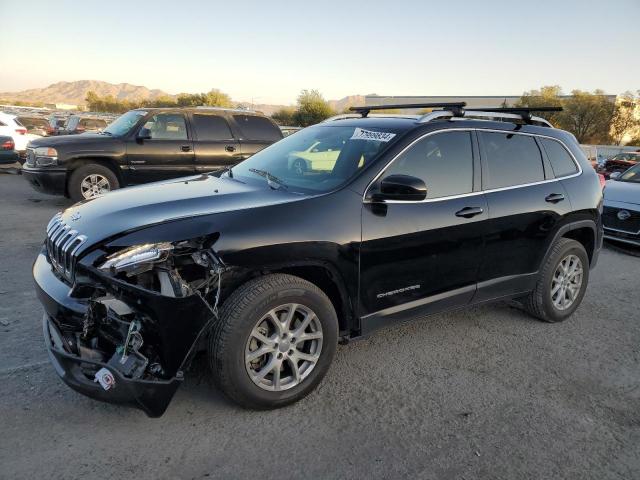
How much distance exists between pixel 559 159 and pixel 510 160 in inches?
28.7

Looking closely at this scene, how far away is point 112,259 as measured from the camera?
8.79 ft

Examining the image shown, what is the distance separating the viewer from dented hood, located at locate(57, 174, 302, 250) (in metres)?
2.86

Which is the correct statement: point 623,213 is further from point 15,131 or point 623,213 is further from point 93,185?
point 15,131

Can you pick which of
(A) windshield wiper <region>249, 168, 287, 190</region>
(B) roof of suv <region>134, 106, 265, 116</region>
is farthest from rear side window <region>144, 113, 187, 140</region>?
(A) windshield wiper <region>249, 168, 287, 190</region>

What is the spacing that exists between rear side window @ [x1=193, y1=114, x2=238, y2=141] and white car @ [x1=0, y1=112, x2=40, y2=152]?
7.06 meters

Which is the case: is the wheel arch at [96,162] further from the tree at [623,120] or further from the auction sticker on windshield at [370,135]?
the tree at [623,120]

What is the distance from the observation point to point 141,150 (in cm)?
892

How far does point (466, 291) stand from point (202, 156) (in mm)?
6721

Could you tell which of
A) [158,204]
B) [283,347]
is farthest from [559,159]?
[158,204]

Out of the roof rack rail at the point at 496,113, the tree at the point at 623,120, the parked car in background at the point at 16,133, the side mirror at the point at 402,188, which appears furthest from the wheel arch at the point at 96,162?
the tree at the point at 623,120

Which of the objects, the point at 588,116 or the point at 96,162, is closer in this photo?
the point at 96,162

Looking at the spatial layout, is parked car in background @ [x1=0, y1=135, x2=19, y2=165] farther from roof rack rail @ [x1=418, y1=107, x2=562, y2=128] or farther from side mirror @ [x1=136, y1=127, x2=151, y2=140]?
roof rack rail @ [x1=418, y1=107, x2=562, y2=128]

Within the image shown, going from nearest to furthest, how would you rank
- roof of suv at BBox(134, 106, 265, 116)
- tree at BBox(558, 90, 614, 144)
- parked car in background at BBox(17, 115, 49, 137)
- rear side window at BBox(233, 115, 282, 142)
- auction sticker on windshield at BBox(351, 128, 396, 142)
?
1. auction sticker on windshield at BBox(351, 128, 396, 142)
2. roof of suv at BBox(134, 106, 265, 116)
3. rear side window at BBox(233, 115, 282, 142)
4. parked car in background at BBox(17, 115, 49, 137)
5. tree at BBox(558, 90, 614, 144)

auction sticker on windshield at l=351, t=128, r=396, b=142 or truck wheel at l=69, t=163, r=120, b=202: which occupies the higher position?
auction sticker on windshield at l=351, t=128, r=396, b=142
